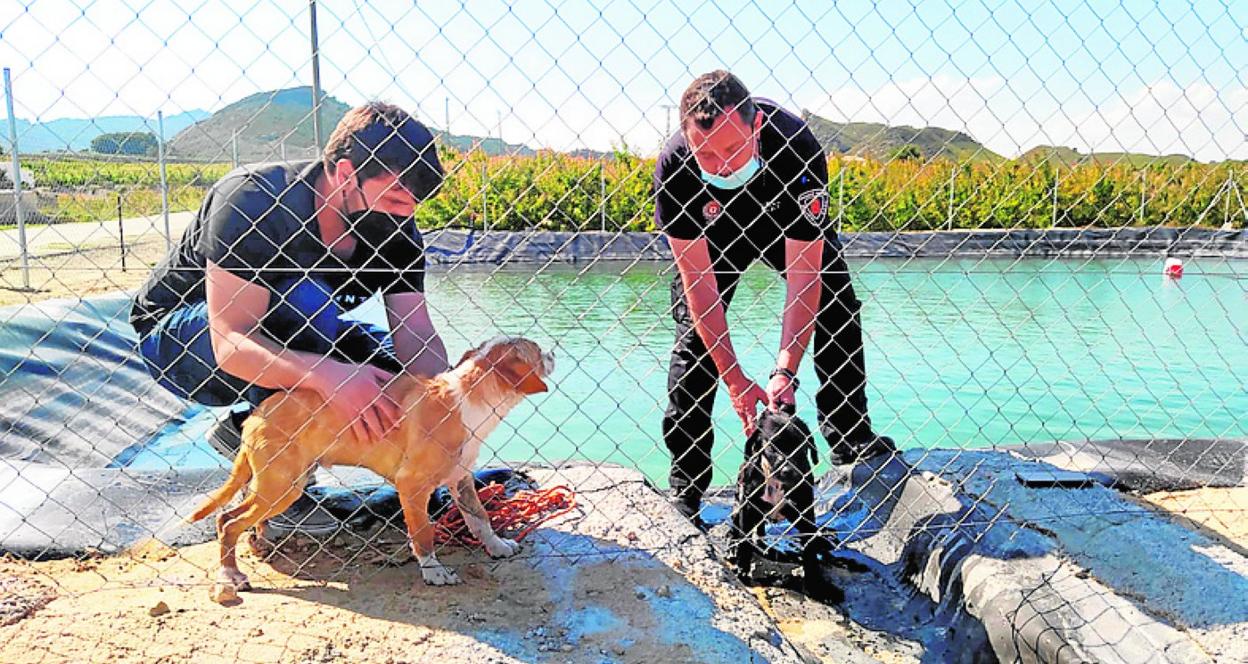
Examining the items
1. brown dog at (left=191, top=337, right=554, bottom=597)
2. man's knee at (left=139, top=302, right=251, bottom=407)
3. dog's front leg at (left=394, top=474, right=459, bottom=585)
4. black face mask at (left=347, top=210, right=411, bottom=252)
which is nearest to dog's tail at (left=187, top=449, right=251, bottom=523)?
brown dog at (left=191, top=337, right=554, bottom=597)

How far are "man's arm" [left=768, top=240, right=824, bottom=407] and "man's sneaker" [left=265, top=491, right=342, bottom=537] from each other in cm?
157

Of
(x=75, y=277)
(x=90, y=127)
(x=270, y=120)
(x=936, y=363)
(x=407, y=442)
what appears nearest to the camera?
(x=90, y=127)

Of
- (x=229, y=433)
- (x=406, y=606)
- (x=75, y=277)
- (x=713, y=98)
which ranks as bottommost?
(x=75, y=277)

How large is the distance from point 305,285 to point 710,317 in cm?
141

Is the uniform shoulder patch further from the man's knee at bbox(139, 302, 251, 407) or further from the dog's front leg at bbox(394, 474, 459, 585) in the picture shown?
the man's knee at bbox(139, 302, 251, 407)

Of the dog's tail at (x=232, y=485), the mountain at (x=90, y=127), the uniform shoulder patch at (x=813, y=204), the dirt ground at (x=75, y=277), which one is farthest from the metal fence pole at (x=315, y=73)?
the dirt ground at (x=75, y=277)

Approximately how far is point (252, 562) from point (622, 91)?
5.96ft

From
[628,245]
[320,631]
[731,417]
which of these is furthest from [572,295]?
[320,631]

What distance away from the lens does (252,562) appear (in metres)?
2.94

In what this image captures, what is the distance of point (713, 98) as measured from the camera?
2979 mm

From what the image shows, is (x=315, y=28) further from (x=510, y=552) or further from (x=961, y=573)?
(x=961, y=573)

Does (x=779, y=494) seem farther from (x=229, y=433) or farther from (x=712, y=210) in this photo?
(x=229, y=433)

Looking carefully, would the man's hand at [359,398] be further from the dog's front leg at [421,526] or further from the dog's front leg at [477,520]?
the dog's front leg at [477,520]

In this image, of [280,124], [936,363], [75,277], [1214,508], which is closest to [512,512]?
[280,124]
